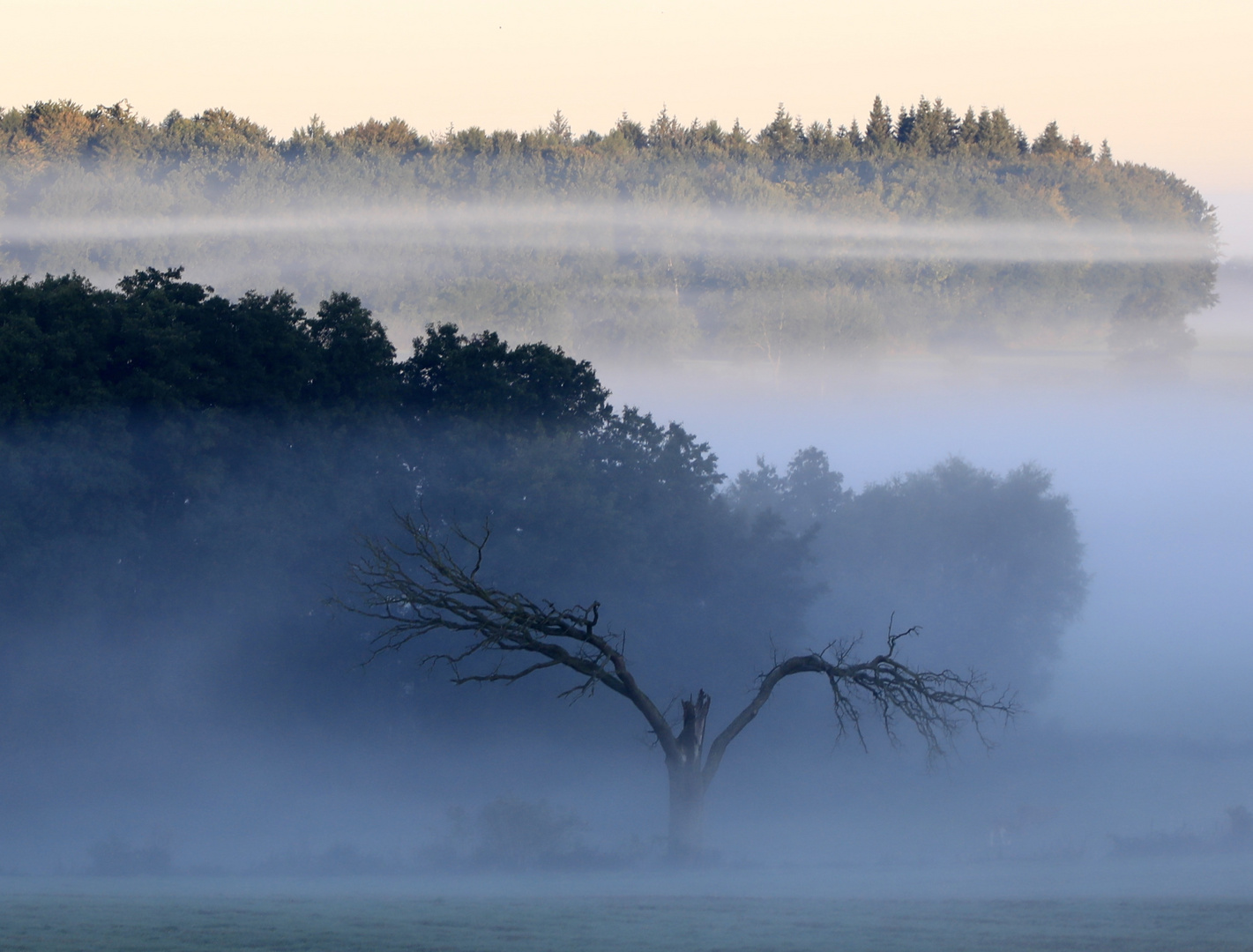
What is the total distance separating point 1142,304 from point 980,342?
22.0m

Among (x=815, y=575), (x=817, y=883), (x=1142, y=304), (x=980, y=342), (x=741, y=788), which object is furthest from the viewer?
(x=1142, y=304)

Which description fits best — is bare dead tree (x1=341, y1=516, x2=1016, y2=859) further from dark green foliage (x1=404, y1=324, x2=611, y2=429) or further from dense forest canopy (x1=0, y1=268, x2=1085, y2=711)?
dark green foliage (x1=404, y1=324, x2=611, y2=429)

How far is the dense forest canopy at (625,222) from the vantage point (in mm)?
87438

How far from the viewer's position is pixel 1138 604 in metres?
86.6

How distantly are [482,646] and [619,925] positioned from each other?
35.2ft

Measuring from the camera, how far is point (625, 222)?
101688mm

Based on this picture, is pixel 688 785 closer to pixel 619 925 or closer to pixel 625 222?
pixel 619 925

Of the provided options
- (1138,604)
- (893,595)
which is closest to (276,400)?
(893,595)

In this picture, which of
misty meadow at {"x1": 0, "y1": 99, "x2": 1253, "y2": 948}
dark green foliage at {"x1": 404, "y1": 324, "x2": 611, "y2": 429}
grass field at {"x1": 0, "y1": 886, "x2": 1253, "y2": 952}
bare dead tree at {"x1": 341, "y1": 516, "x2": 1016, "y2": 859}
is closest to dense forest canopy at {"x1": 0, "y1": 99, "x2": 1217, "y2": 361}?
misty meadow at {"x1": 0, "y1": 99, "x2": 1253, "y2": 948}

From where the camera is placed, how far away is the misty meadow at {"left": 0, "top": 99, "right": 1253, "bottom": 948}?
19250mm

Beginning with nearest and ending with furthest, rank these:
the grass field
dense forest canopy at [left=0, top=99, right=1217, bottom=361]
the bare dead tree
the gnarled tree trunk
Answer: the grass field < the bare dead tree < the gnarled tree trunk < dense forest canopy at [left=0, top=99, right=1217, bottom=361]

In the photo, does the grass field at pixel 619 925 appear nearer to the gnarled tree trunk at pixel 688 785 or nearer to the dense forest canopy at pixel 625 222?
the gnarled tree trunk at pixel 688 785

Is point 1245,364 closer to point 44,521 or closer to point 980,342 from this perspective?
point 980,342

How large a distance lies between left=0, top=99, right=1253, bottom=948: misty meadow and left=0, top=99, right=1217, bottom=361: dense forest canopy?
0.59 meters
